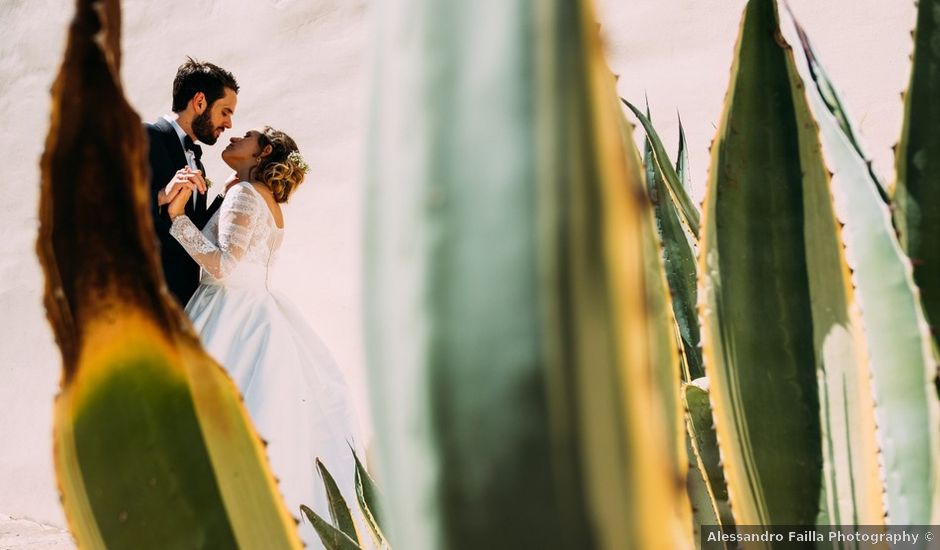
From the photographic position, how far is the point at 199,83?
244 centimetres

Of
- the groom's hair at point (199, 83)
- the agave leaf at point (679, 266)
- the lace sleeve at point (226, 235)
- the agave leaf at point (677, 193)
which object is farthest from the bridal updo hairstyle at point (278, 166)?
the agave leaf at point (677, 193)

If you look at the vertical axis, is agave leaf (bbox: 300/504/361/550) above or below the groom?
below

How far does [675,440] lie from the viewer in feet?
0.85

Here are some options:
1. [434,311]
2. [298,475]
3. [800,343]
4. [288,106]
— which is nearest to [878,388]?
[800,343]

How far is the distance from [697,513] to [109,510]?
336 millimetres

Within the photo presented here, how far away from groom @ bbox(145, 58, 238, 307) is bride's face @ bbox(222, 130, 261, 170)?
0.39 feet

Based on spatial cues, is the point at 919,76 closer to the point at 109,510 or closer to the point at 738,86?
the point at 738,86

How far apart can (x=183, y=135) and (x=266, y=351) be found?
1.94 feet

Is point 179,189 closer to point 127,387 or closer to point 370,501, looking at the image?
point 370,501

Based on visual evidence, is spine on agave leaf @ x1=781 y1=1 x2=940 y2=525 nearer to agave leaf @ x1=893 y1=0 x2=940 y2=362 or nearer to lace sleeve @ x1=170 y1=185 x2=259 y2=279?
agave leaf @ x1=893 y1=0 x2=940 y2=362

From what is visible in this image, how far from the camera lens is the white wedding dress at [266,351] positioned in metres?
2.29

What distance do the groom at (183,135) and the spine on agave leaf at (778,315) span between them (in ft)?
6.59

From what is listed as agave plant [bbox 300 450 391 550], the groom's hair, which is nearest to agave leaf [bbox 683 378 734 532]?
agave plant [bbox 300 450 391 550]

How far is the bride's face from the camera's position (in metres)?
2.65
